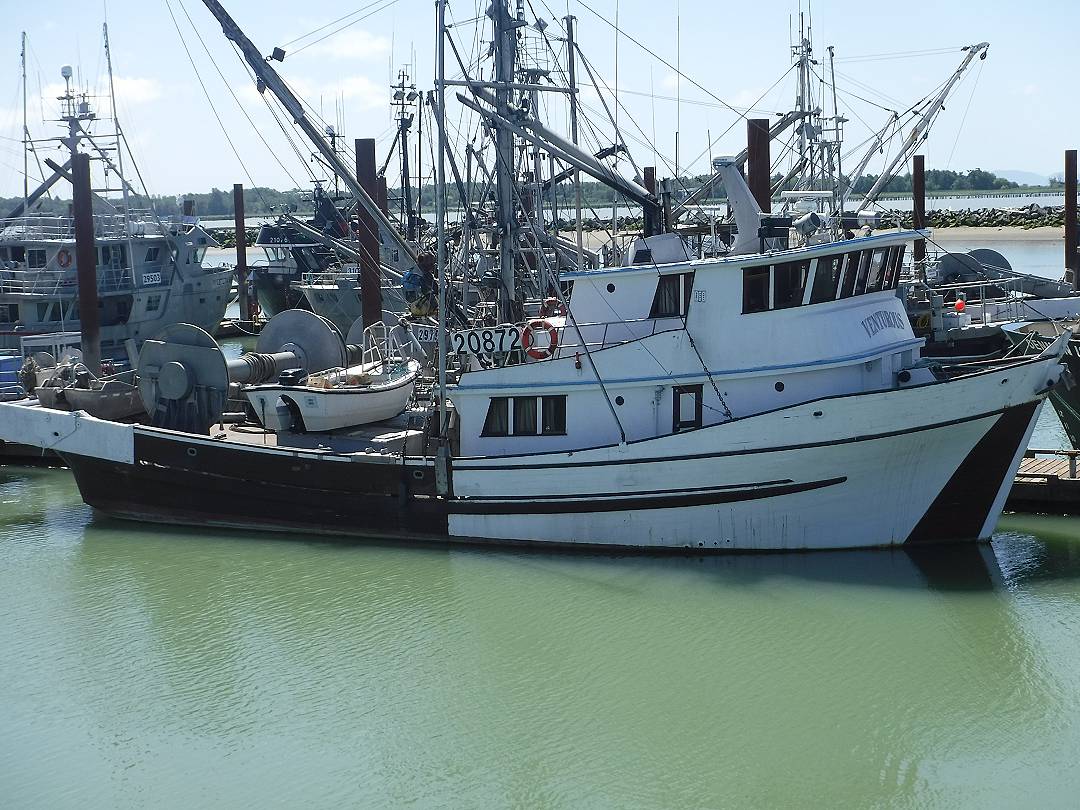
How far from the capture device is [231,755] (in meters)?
10.8

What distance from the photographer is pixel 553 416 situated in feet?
51.3

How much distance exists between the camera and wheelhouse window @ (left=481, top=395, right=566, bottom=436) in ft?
51.2

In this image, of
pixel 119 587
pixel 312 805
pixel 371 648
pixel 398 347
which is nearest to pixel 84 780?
pixel 312 805

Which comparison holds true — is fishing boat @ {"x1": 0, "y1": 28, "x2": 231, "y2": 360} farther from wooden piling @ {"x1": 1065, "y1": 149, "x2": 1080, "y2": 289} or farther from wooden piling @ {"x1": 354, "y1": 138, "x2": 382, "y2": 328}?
wooden piling @ {"x1": 1065, "y1": 149, "x2": 1080, "y2": 289}

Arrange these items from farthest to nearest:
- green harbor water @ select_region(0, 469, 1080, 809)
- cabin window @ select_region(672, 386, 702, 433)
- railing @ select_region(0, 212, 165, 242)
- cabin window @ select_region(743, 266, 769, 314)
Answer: railing @ select_region(0, 212, 165, 242), cabin window @ select_region(672, 386, 702, 433), cabin window @ select_region(743, 266, 769, 314), green harbor water @ select_region(0, 469, 1080, 809)

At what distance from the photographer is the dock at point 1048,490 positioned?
54.0 feet

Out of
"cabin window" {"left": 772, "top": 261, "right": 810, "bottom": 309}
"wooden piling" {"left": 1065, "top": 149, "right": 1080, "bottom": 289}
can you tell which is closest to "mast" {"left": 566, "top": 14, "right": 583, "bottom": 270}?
"cabin window" {"left": 772, "top": 261, "right": 810, "bottom": 309}

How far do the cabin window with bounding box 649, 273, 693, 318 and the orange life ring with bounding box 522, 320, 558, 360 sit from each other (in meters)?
1.37

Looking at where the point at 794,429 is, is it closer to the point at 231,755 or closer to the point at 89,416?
the point at 231,755

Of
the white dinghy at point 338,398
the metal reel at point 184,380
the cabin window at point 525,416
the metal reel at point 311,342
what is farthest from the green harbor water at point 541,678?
the metal reel at point 311,342

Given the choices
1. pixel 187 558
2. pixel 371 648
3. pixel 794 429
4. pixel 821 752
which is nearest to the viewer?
pixel 821 752

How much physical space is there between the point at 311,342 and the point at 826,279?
935cm

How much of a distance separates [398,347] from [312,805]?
10.5 m

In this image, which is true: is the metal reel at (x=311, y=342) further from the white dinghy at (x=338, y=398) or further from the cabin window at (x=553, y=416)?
the cabin window at (x=553, y=416)
